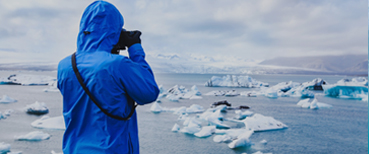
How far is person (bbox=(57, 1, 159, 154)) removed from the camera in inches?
44.1

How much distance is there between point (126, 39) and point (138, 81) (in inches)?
10.2

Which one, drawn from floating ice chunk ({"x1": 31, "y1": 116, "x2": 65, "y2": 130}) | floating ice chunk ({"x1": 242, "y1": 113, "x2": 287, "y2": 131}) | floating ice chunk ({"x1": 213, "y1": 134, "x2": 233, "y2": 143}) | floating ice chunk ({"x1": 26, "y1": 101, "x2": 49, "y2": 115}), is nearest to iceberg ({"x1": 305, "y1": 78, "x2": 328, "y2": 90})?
floating ice chunk ({"x1": 242, "y1": 113, "x2": 287, "y2": 131})

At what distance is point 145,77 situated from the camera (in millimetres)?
1157

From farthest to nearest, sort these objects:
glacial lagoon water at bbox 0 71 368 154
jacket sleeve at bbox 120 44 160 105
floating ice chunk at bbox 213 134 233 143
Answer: floating ice chunk at bbox 213 134 233 143 → glacial lagoon water at bbox 0 71 368 154 → jacket sleeve at bbox 120 44 160 105

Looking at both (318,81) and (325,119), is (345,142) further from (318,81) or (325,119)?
(318,81)

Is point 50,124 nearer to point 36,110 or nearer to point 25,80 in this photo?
point 36,110

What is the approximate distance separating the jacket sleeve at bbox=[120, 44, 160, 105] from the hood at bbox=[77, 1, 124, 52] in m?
0.15

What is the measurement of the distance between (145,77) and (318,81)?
29284 mm

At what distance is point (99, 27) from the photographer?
1.20 m

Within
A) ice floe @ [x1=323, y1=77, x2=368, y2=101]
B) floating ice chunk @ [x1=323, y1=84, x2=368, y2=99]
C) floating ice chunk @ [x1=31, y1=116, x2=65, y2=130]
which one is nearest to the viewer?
floating ice chunk @ [x1=31, y1=116, x2=65, y2=130]

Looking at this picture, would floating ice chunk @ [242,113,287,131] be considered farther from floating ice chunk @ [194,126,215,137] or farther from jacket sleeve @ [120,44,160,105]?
jacket sleeve @ [120,44,160,105]

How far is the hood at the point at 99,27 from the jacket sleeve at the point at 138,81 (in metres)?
0.15

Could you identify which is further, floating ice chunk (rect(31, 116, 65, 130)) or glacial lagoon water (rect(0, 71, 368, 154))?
floating ice chunk (rect(31, 116, 65, 130))

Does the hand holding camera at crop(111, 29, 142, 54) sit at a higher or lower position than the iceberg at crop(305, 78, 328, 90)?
higher
